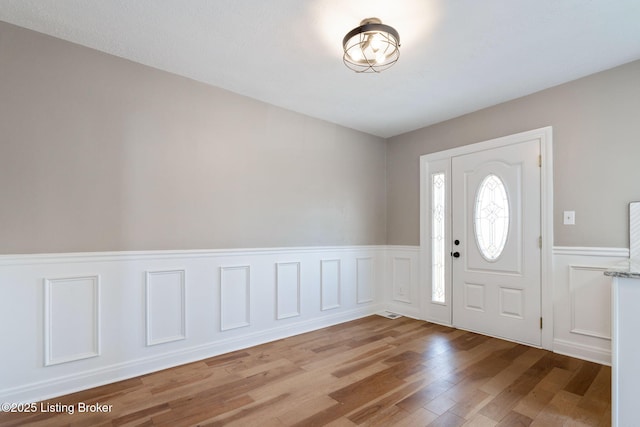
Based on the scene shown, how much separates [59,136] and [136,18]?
39.4 inches

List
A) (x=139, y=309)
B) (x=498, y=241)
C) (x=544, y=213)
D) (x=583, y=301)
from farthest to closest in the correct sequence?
(x=498, y=241)
(x=544, y=213)
(x=583, y=301)
(x=139, y=309)

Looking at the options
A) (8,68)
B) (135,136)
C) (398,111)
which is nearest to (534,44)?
(398,111)

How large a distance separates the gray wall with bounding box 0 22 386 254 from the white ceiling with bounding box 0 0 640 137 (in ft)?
0.74

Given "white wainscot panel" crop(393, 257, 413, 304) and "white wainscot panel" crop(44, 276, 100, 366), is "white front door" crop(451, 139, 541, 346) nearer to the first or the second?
"white wainscot panel" crop(393, 257, 413, 304)

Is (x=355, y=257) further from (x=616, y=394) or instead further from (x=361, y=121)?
(x=616, y=394)

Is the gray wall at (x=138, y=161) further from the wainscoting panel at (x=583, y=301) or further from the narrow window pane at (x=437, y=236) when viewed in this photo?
the wainscoting panel at (x=583, y=301)

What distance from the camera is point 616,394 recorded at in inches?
64.1

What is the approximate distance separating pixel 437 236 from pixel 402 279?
0.78 metres

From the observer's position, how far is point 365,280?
427cm

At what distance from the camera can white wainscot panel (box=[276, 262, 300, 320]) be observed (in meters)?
3.41

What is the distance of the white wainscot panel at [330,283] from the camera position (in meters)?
3.81

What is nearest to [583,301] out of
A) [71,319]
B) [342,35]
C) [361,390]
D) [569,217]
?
[569,217]

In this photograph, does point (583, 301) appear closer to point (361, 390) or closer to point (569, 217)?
point (569, 217)

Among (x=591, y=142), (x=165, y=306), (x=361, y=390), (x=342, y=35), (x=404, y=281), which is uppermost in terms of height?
(x=342, y=35)
